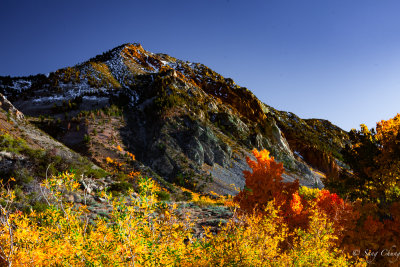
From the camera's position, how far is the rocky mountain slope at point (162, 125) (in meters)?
37.2

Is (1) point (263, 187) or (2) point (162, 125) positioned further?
(2) point (162, 125)

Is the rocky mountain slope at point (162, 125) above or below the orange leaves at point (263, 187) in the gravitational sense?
above

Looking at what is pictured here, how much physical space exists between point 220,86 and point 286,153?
38.6m

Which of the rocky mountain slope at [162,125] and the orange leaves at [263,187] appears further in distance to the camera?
the rocky mountain slope at [162,125]

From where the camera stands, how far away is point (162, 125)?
149ft

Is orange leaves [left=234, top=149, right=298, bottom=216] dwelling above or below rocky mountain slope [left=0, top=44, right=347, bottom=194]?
below

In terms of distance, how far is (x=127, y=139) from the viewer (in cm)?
4219

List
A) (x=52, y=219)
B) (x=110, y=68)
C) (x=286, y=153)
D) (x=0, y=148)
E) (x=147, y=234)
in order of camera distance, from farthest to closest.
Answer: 1. (x=110, y=68)
2. (x=286, y=153)
3. (x=0, y=148)
4. (x=147, y=234)
5. (x=52, y=219)

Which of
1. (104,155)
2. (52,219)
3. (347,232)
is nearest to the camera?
(52,219)

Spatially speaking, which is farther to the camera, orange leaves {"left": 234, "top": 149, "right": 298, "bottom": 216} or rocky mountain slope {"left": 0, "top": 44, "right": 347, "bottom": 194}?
rocky mountain slope {"left": 0, "top": 44, "right": 347, "bottom": 194}

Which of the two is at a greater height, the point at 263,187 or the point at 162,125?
the point at 162,125

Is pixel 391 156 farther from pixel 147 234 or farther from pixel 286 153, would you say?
pixel 286 153

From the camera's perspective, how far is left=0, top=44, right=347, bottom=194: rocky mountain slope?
37.2m

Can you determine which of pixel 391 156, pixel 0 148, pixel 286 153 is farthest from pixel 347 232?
pixel 286 153
